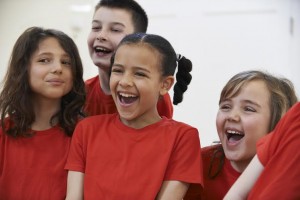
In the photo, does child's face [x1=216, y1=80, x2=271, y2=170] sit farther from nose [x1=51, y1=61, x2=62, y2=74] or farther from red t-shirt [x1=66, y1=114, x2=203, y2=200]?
nose [x1=51, y1=61, x2=62, y2=74]

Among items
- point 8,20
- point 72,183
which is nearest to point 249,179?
point 72,183

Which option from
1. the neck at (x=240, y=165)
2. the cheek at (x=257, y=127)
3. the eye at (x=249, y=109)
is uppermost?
the eye at (x=249, y=109)

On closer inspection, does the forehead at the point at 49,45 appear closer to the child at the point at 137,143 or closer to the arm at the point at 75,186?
the child at the point at 137,143

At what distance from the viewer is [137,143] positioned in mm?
1306

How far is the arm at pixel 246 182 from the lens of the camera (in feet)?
3.40

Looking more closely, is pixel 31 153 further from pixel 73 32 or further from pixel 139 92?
pixel 73 32

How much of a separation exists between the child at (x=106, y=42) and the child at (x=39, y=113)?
0.19 m

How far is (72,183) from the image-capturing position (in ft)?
4.26

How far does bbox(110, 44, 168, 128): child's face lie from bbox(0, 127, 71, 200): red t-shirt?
262mm

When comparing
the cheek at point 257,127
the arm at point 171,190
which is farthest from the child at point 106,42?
the arm at point 171,190

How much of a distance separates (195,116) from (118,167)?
1914 millimetres

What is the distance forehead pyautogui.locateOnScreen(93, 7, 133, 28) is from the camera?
183cm

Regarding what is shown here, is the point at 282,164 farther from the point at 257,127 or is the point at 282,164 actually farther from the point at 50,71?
the point at 50,71

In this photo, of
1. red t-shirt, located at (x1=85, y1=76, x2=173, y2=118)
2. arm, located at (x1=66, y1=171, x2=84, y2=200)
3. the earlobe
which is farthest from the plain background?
arm, located at (x1=66, y1=171, x2=84, y2=200)
